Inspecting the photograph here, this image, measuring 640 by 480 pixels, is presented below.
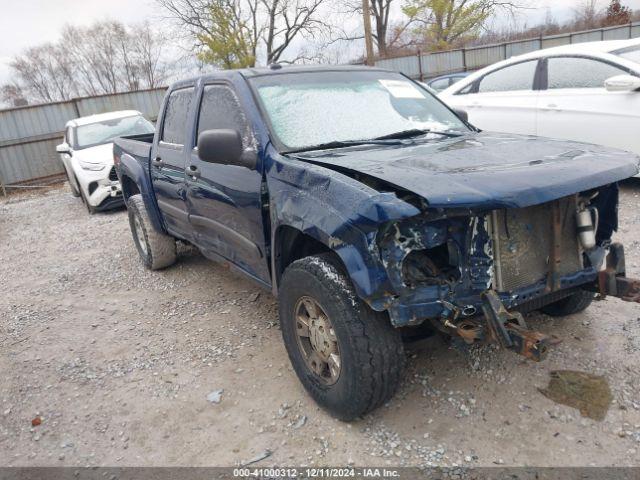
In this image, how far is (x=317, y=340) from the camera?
105 inches

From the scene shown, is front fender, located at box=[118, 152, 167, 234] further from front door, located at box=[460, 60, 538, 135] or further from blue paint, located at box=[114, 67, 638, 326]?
front door, located at box=[460, 60, 538, 135]

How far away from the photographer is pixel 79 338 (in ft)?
13.2

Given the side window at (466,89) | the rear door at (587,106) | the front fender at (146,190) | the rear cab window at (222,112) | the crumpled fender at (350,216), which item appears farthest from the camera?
the side window at (466,89)

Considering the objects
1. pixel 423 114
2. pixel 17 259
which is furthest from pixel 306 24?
pixel 423 114

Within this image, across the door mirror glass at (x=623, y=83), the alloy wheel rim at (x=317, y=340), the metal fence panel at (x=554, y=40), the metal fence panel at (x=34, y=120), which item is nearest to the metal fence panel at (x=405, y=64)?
the metal fence panel at (x=554, y=40)

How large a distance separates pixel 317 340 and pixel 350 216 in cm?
81

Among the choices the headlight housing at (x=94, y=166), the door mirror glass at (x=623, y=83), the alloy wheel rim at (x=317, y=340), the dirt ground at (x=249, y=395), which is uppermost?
the door mirror glass at (x=623, y=83)

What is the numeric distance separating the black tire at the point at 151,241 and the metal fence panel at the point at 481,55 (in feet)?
61.1

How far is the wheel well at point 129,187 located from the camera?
18.2ft

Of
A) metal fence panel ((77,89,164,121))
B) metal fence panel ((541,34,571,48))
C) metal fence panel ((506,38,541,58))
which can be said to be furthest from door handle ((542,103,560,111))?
metal fence panel ((541,34,571,48))

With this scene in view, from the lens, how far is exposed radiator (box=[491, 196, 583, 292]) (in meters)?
2.33

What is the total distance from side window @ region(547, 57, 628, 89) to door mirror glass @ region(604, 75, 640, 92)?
0.30 m

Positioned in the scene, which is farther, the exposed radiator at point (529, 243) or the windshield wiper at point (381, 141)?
the windshield wiper at point (381, 141)

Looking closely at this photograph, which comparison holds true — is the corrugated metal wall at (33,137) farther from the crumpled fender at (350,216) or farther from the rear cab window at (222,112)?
the crumpled fender at (350,216)
